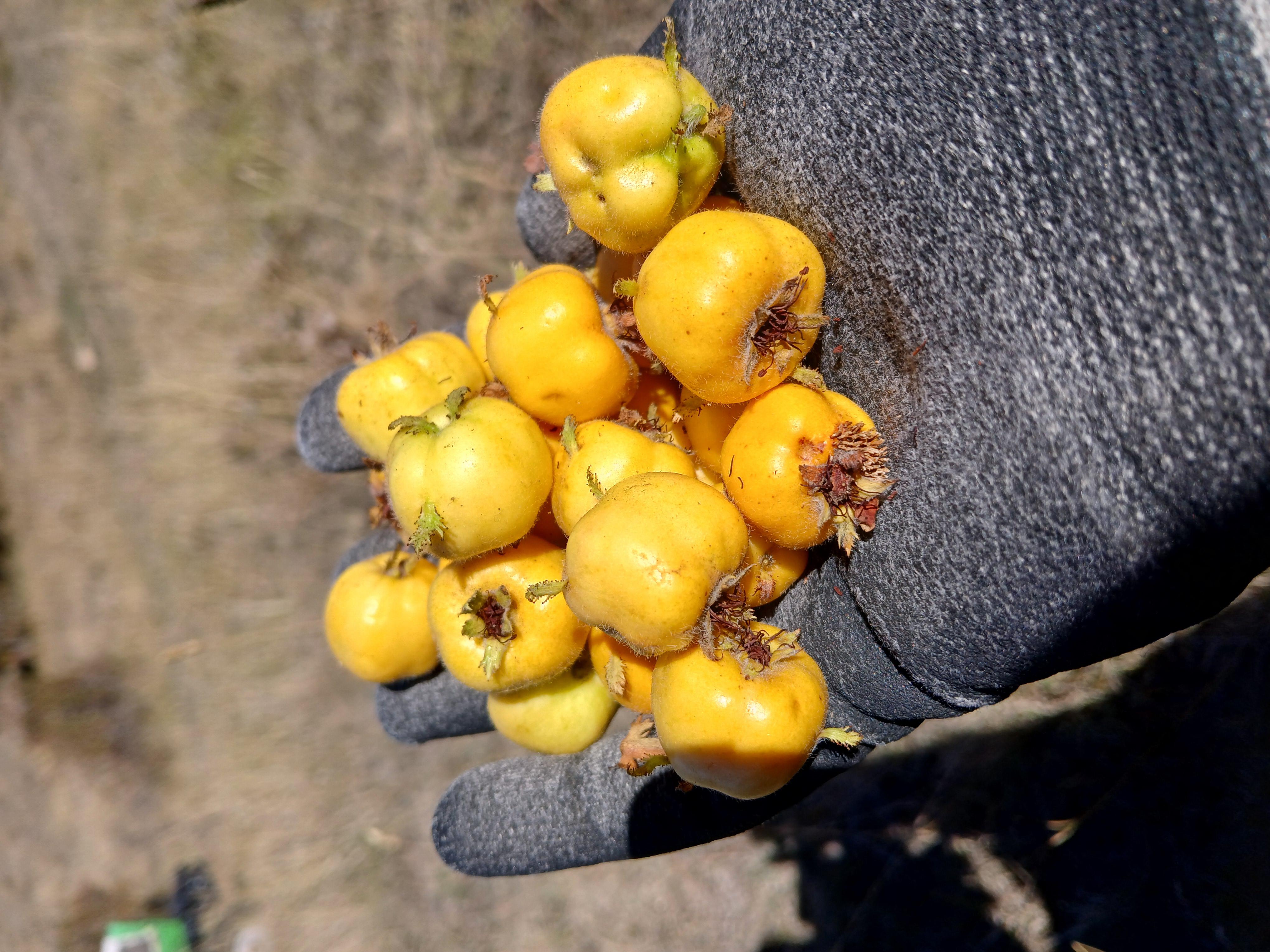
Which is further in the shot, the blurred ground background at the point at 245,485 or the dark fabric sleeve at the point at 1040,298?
the blurred ground background at the point at 245,485

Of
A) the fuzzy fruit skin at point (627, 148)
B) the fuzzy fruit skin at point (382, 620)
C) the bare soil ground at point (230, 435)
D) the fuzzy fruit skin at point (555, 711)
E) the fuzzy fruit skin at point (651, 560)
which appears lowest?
the bare soil ground at point (230, 435)

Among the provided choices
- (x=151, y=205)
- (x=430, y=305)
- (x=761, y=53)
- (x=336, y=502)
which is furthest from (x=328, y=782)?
(x=761, y=53)

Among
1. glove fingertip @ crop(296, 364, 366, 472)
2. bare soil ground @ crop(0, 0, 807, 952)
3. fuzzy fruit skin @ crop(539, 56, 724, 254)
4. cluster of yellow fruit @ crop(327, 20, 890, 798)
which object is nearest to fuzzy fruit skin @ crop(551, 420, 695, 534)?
cluster of yellow fruit @ crop(327, 20, 890, 798)

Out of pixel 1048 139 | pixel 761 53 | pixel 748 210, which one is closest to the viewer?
pixel 1048 139

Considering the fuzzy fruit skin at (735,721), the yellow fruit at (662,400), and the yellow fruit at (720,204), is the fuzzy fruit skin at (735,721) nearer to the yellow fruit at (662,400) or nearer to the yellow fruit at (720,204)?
the yellow fruit at (662,400)

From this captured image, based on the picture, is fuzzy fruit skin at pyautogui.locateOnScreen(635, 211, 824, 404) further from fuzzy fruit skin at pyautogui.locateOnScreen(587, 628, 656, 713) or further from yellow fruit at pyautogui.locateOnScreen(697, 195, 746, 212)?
fuzzy fruit skin at pyautogui.locateOnScreen(587, 628, 656, 713)

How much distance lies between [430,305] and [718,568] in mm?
3656

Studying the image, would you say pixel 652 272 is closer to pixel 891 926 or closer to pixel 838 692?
pixel 838 692

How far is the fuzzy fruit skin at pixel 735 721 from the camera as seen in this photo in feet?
5.17

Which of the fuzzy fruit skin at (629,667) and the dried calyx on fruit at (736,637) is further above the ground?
the dried calyx on fruit at (736,637)

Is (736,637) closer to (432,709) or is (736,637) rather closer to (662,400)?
(662,400)

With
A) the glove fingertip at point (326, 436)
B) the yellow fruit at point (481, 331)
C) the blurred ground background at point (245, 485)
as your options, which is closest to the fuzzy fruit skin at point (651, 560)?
the yellow fruit at point (481, 331)

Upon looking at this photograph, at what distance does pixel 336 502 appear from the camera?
4906 mm

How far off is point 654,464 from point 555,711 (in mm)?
930
